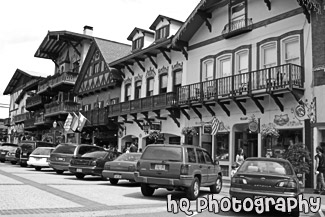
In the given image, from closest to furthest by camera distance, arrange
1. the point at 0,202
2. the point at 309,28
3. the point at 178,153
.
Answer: the point at 0,202, the point at 178,153, the point at 309,28

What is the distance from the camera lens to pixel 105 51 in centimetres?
3575

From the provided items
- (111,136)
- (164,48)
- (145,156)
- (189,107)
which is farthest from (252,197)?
(111,136)

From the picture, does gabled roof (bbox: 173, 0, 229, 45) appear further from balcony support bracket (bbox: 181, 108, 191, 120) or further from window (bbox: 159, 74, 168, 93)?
balcony support bracket (bbox: 181, 108, 191, 120)

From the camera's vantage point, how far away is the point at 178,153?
12383 millimetres

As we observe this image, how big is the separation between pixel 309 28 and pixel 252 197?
35.1 feet

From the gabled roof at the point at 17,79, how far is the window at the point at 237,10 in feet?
134

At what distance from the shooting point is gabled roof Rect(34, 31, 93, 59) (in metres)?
40.8

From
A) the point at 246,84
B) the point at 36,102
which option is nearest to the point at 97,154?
the point at 246,84

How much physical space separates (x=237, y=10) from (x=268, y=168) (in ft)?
44.1

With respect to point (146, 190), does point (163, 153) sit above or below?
above

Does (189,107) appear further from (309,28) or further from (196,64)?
(309,28)

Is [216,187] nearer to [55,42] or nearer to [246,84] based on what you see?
[246,84]

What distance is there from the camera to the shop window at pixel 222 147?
21.8 m

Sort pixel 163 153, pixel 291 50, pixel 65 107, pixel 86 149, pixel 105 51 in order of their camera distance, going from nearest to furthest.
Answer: pixel 163 153
pixel 291 50
pixel 86 149
pixel 105 51
pixel 65 107
